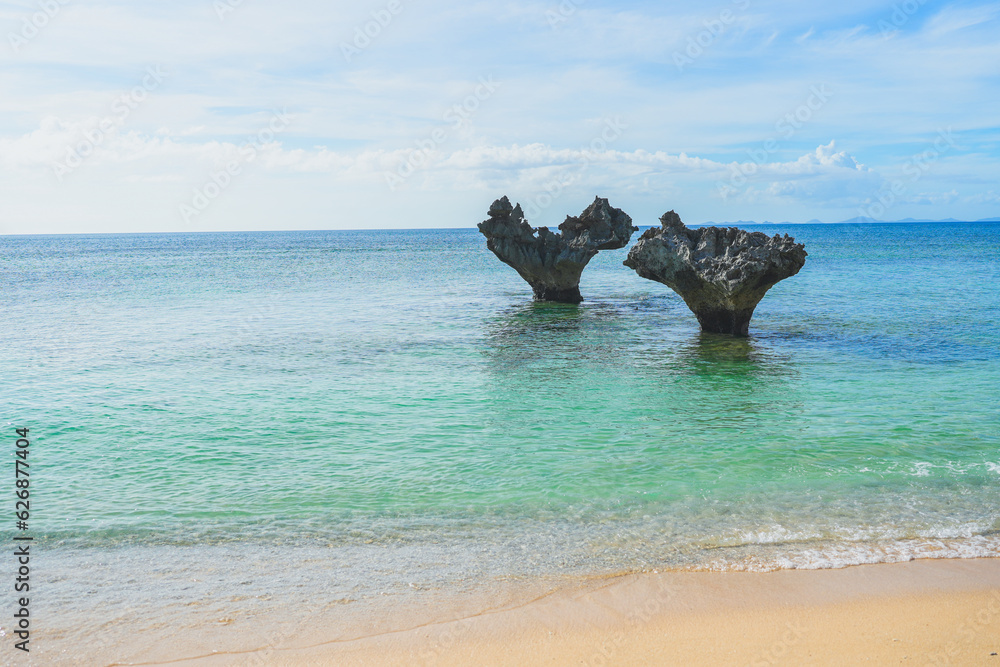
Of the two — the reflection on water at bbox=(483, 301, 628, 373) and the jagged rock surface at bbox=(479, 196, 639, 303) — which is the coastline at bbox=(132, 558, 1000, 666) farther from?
the jagged rock surface at bbox=(479, 196, 639, 303)

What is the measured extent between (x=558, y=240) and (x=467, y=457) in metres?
26.2

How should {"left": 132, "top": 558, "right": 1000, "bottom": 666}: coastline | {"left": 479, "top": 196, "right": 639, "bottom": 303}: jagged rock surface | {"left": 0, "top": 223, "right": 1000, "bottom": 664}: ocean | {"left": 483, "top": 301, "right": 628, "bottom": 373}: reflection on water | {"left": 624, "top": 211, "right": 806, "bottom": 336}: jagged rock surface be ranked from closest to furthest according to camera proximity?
1. {"left": 132, "top": 558, "right": 1000, "bottom": 666}: coastline
2. {"left": 0, "top": 223, "right": 1000, "bottom": 664}: ocean
3. {"left": 483, "top": 301, "right": 628, "bottom": 373}: reflection on water
4. {"left": 624, "top": 211, "right": 806, "bottom": 336}: jagged rock surface
5. {"left": 479, "top": 196, "right": 639, "bottom": 303}: jagged rock surface

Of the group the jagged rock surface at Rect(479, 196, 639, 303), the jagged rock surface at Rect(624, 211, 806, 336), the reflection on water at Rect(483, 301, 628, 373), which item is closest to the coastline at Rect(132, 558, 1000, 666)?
the reflection on water at Rect(483, 301, 628, 373)

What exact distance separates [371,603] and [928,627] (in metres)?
6.01

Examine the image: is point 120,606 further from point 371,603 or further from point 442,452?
point 442,452

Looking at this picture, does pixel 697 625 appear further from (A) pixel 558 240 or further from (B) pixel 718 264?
(A) pixel 558 240

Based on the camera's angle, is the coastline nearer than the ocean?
Yes

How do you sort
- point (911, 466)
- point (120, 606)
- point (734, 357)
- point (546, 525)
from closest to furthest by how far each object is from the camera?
point (120, 606) < point (546, 525) < point (911, 466) < point (734, 357)

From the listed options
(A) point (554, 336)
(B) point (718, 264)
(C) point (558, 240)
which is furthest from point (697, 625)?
(C) point (558, 240)

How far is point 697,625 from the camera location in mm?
7520

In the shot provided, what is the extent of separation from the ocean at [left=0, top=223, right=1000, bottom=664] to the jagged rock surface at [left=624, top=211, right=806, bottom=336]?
1.28 m

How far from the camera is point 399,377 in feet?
66.7

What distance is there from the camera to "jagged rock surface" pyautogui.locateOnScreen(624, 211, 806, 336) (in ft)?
79.7

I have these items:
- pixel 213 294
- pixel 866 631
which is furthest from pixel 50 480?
pixel 213 294
